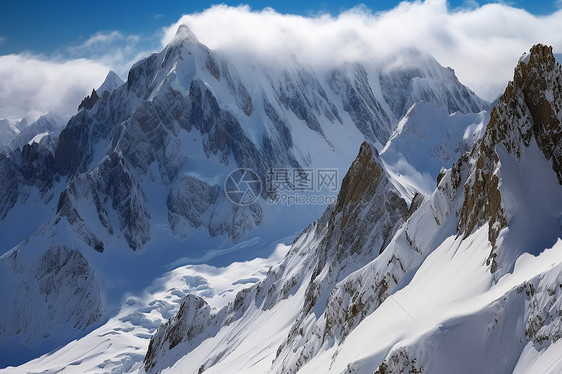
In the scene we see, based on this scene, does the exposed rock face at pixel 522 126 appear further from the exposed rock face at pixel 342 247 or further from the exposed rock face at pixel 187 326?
the exposed rock face at pixel 187 326

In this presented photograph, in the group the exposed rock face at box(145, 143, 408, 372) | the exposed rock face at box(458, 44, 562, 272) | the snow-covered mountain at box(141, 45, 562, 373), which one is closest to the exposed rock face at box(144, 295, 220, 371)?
the exposed rock face at box(145, 143, 408, 372)

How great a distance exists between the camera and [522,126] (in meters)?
40.9

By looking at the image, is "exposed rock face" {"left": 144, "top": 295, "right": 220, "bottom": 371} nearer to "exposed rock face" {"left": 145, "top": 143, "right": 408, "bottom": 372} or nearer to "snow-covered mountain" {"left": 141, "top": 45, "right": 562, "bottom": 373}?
"exposed rock face" {"left": 145, "top": 143, "right": 408, "bottom": 372}

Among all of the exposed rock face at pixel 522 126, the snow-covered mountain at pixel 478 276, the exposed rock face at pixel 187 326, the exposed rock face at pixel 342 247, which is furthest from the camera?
the exposed rock face at pixel 187 326

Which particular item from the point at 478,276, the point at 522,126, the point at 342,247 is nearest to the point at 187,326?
the point at 342,247

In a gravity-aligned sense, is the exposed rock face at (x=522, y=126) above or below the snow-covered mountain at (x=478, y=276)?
above

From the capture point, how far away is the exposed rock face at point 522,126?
130 ft

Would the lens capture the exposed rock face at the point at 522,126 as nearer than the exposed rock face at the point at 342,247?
Yes

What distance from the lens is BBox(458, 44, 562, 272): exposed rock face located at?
3975cm

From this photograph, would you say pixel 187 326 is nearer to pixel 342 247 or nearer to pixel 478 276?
pixel 342 247

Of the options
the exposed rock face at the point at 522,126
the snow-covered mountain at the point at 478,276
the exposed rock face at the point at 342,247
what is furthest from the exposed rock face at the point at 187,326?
the exposed rock face at the point at 522,126

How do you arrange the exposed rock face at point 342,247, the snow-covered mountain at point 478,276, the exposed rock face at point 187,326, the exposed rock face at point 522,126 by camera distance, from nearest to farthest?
the snow-covered mountain at point 478,276, the exposed rock face at point 522,126, the exposed rock face at point 342,247, the exposed rock face at point 187,326

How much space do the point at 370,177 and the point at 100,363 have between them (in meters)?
103

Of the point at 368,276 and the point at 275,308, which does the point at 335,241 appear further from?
the point at 368,276
